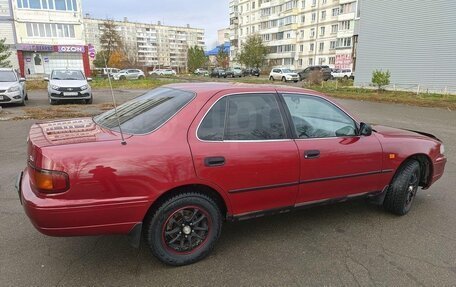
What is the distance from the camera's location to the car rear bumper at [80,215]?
2.54 meters

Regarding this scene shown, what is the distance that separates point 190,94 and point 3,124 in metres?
9.11

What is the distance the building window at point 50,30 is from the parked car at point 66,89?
1135 inches

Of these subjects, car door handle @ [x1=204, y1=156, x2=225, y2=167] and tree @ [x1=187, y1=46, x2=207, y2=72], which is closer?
car door handle @ [x1=204, y1=156, x2=225, y2=167]

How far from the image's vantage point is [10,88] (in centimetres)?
1322

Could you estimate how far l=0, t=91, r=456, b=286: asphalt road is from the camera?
284 cm

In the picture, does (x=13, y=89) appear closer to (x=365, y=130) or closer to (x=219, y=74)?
(x=365, y=130)

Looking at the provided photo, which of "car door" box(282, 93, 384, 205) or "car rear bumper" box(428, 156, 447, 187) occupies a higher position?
"car door" box(282, 93, 384, 205)

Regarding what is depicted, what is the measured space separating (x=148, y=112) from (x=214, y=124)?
26.3 inches

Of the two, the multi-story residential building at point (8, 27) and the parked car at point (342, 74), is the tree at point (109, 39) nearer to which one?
the multi-story residential building at point (8, 27)

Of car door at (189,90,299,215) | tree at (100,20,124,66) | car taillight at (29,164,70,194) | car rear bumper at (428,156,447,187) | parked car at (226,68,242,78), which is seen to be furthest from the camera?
tree at (100,20,124,66)

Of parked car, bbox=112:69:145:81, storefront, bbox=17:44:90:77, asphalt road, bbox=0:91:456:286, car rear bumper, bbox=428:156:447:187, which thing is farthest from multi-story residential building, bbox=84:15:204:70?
asphalt road, bbox=0:91:456:286

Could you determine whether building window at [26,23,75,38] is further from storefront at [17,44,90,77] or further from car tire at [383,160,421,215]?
car tire at [383,160,421,215]

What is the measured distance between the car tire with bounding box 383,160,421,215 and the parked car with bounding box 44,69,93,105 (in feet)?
44.7

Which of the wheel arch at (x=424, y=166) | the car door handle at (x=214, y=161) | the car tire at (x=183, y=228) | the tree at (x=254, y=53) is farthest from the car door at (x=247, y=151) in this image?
the tree at (x=254, y=53)
